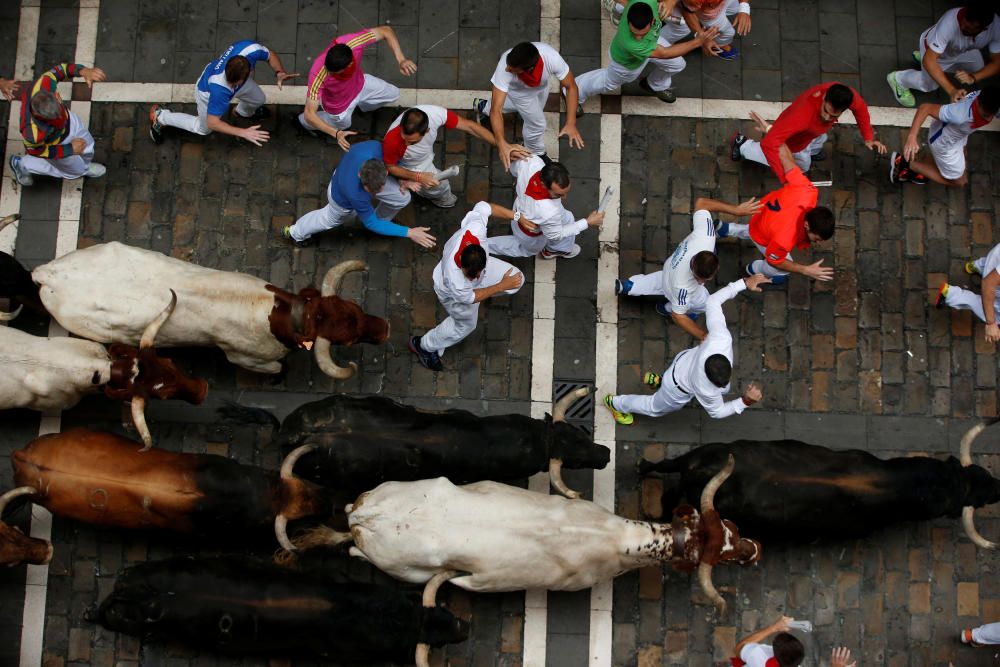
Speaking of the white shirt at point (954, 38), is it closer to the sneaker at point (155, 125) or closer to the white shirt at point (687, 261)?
the white shirt at point (687, 261)

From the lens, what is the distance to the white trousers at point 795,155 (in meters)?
12.5

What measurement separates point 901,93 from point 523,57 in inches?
217

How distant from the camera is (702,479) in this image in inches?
436

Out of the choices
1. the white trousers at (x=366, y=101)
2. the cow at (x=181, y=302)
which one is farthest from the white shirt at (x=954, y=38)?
the cow at (x=181, y=302)

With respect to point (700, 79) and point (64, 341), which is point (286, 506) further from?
point (700, 79)

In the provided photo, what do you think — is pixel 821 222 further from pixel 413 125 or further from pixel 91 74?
pixel 91 74

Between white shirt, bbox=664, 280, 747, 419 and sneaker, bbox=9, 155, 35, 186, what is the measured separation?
8322 millimetres

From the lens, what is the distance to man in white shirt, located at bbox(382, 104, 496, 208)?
10.8m

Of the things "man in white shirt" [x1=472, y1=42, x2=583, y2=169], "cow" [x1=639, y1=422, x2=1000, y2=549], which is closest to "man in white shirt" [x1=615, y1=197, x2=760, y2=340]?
"cow" [x1=639, y1=422, x2=1000, y2=549]

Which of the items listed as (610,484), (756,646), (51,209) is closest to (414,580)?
(610,484)

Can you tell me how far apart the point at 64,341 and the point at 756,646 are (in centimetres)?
815

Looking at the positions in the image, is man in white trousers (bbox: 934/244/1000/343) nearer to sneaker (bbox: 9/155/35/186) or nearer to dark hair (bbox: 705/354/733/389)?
dark hair (bbox: 705/354/733/389)

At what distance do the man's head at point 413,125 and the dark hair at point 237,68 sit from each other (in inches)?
82.5

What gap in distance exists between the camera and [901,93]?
1337cm
